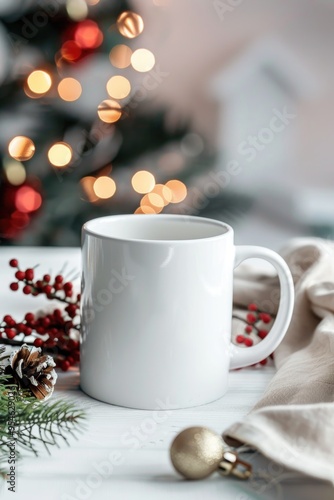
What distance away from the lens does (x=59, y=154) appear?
2014 millimetres

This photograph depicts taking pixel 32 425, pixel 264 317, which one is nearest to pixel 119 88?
pixel 264 317

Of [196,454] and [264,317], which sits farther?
[264,317]

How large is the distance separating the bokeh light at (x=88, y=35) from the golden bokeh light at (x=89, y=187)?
1.38 feet

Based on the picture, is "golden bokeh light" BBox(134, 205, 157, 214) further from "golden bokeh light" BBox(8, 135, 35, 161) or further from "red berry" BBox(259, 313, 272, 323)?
"red berry" BBox(259, 313, 272, 323)

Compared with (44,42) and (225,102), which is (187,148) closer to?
(44,42)

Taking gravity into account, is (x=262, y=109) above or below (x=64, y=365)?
above

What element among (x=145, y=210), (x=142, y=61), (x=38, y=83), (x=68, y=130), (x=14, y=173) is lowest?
(x=145, y=210)

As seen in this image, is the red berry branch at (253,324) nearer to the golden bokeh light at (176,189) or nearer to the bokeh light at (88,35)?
the bokeh light at (88,35)

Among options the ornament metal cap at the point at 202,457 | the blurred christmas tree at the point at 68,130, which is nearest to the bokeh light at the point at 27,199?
the blurred christmas tree at the point at 68,130

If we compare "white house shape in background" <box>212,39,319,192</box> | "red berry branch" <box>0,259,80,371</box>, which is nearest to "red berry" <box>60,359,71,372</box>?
"red berry branch" <box>0,259,80,371</box>

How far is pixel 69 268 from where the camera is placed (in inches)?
37.9

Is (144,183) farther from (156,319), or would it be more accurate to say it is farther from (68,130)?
(156,319)

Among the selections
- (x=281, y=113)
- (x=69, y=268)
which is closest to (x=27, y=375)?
(x=69, y=268)

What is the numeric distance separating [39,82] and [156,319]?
57.2 inches
